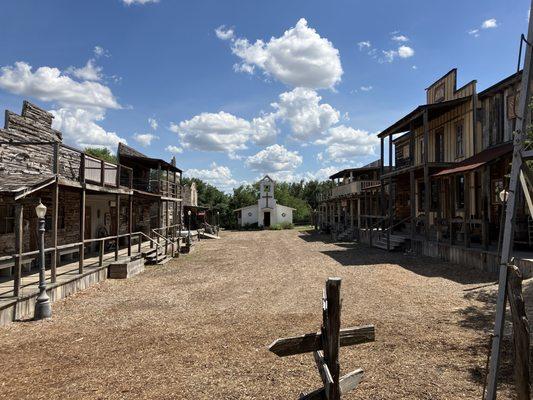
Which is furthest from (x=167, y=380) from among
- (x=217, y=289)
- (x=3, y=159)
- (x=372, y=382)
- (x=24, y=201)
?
(x=24, y=201)

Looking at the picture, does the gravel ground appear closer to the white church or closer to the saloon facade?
the saloon facade

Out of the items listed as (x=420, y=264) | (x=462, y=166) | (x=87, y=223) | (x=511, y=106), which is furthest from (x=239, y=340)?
(x=511, y=106)

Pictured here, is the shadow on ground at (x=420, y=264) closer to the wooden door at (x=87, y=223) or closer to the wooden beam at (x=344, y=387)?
the wooden beam at (x=344, y=387)

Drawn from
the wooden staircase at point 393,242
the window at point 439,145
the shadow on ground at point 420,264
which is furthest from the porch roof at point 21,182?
the window at point 439,145

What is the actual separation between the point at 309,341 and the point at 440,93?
21975 millimetres

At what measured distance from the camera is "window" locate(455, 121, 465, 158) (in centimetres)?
1930

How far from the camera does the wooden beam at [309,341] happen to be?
3.61m

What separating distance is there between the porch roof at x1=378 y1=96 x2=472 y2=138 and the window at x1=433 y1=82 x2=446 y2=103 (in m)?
1.28

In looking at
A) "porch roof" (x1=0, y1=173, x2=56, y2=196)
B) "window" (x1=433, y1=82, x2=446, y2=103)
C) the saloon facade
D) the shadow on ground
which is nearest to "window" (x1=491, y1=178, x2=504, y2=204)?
the saloon facade

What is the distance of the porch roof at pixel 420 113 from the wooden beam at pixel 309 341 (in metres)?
16.8

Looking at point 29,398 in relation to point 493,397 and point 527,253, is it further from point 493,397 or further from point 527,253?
point 527,253

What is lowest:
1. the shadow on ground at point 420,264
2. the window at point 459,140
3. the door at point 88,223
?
the shadow on ground at point 420,264

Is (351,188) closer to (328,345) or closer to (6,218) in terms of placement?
(6,218)

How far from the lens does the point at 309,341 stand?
3760 mm
